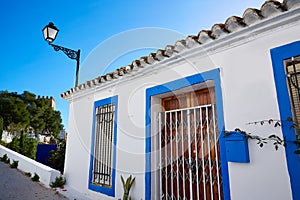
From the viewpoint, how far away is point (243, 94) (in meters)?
3.08

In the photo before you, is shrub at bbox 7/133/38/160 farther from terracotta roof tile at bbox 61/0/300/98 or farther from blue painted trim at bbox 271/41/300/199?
blue painted trim at bbox 271/41/300/199

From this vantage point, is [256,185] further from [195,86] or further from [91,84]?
[91,84]

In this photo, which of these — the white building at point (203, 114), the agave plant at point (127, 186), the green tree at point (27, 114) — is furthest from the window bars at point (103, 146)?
the green tree at point (27, 114)

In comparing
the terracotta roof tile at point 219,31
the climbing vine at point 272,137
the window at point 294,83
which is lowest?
the climbing vine at point 272,137

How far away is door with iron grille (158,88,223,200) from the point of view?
359cm

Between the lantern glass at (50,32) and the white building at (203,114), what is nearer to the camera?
the white building at (203,114)

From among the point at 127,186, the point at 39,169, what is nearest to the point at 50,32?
the point at 39,169

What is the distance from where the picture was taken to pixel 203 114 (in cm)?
388

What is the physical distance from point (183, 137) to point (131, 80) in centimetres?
203

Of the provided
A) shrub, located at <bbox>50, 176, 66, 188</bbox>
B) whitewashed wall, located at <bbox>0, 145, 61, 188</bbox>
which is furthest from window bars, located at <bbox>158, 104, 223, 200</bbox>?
whitewashed wall, located at <bbox>0, 145, 61, 188</bbox>

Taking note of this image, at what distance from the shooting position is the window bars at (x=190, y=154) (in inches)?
140

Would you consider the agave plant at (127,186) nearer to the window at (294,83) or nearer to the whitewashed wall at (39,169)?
the window at (294,83)

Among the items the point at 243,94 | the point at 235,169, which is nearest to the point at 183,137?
the point at 235,169

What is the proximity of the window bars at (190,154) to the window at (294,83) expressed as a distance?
4.21 feet
